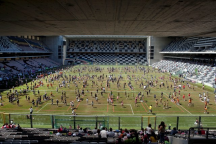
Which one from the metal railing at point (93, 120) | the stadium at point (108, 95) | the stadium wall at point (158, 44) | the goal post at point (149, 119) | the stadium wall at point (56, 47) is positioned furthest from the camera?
the stadium wall at point (56, 47)

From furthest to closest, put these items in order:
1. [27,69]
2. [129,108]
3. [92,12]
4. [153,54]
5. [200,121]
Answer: [153,54]
[27,69]
[129,108]
[200,121]
[92,12]

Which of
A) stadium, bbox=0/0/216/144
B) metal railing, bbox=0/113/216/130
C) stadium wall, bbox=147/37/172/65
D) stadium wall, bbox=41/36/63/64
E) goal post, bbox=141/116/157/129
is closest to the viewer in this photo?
stadium, bbox=0/0/216/144

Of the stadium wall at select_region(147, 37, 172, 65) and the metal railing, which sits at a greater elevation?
the stadium wall at select_region(147, 37, 172, 65)

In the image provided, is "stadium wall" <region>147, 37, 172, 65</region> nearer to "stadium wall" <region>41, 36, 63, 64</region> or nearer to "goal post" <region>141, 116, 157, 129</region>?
"stadium wall" <region>41, 36, 63, 64</region>

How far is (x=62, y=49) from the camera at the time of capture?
73.9 meters

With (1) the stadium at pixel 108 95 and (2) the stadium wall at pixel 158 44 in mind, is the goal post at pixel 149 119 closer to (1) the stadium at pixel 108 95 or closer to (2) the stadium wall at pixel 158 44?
(1) the stadium at pixel 108 95

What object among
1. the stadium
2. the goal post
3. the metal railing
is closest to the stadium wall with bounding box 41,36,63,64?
the stadium

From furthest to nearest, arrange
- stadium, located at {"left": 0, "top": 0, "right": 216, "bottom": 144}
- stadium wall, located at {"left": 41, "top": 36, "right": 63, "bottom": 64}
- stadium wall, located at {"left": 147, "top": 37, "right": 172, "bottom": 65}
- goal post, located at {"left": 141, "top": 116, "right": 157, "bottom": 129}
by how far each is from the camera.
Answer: stadium wall, located at {"left": 41, "top": 36, "right": 63, "bottom": 64} < stadium wall, located at {"left": 147, "top": 37, "right": 172, "bottom": 65} < goal post, located at {"left": 141, "top": 116, "right": 157, "bottom": 129} < stadium, located at {"left": 0, "top": 0, "right": 216, "bottom": 144}

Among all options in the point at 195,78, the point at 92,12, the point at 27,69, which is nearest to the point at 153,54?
the point at 195,78

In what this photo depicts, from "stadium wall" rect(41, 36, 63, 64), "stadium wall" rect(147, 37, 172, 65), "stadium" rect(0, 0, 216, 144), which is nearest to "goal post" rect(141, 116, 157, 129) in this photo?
"stadium" rect(0, 0, 216, 144)

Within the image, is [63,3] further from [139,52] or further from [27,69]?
[139,52]

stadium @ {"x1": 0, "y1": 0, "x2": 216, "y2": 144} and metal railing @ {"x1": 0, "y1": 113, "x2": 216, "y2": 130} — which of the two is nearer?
stadium @ {"x1": 0, "y1": 0, "x2": 216, "y2": 144}

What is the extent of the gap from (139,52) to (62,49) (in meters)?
38.4

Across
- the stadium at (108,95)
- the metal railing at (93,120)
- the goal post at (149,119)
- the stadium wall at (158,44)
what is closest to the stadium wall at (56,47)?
the stadium at (108,95)
